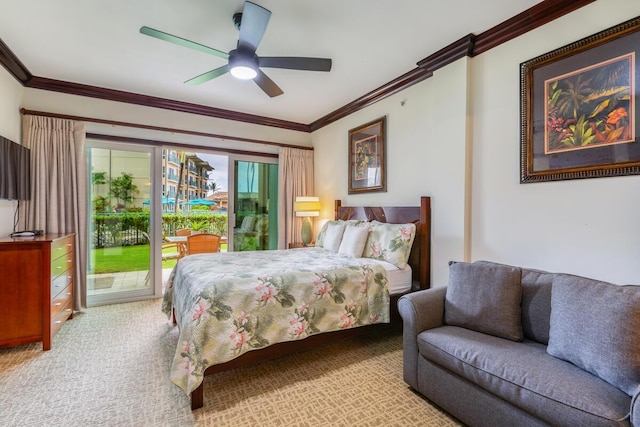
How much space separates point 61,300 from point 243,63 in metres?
2.93

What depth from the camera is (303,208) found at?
4.67m

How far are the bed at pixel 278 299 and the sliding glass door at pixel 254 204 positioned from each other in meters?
1.71

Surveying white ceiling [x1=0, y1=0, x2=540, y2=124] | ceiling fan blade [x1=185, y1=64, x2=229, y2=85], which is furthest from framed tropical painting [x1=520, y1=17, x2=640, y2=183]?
ceiling fan blade [x1=185, y1=64, x2=229, y2=85]

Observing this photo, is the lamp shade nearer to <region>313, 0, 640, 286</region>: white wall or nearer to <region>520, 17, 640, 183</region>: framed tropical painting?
<region>313, 0, 640, 286</region>: white wall

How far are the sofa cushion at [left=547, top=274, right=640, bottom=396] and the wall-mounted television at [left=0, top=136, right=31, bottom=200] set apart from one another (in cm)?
434

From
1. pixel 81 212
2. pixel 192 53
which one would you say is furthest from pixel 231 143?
pixel 81 212

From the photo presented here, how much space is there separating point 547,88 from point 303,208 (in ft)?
10.6

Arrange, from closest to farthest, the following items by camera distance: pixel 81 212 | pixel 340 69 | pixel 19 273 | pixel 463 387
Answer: pixel 463 387 < pixel 19 273 < pixel 340 69 < pixel 81 212

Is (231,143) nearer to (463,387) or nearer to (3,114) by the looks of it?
(3,114)

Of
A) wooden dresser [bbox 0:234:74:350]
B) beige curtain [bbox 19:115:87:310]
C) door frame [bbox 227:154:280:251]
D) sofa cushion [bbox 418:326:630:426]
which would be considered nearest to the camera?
sofa cushion [bbox 418:326:630:426]

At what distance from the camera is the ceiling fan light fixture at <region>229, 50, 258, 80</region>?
7.71 feet

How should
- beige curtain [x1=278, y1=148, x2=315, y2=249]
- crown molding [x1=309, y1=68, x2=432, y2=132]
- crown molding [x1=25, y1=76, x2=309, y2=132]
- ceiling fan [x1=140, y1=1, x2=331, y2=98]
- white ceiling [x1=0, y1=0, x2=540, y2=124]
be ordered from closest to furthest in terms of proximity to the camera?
1. ceiling fan [x1=140, y1=1, x2=331, y2=98]
2. white ceiling [x1=0, y1=0, x2=540, y2=124]
3. crown molding [x1=309, y1=68, x2=432, y2=132]
4. crown molding [x1=25, y1=76, x2=309, y2=132]
5. beige curtain [x1=278, y1=148, x2=315, y2=249]

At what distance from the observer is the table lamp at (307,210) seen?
4668mm

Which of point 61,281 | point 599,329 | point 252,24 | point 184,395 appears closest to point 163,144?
point 61,281
